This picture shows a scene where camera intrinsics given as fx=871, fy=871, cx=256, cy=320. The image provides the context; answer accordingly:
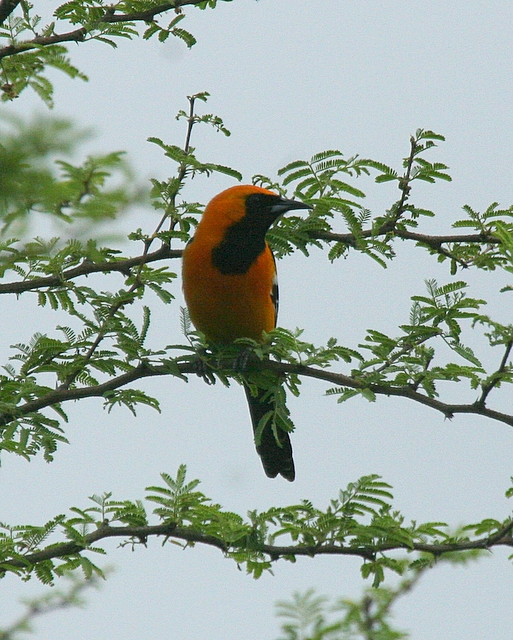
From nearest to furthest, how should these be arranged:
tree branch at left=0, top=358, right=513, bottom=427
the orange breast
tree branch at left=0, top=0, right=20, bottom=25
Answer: tree branch at left=0, top=0, right=20, bottom=25 < tree branch at left=0, top=358, right=513, bottom=427 < the orange breast

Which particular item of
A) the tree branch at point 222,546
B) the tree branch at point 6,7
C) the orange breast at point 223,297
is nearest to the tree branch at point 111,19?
the tree branch at point 6,7

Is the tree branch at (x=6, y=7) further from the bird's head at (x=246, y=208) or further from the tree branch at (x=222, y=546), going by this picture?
Answer: the tree branch at (x=222, y=546)

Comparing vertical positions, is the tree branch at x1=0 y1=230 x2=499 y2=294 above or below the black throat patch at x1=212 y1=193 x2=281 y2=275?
below

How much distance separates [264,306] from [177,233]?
1315 mm

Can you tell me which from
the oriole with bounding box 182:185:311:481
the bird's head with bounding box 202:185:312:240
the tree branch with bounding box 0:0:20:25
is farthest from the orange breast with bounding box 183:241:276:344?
the tree branch with bounding box 0:0:20:25

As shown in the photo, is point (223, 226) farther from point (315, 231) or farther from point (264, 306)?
point (315, 231)

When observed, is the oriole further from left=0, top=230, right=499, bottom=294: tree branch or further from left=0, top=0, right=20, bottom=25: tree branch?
left=0, top=0, right=20, bottom=25: tree branch

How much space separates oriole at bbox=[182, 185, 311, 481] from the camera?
20.3ft

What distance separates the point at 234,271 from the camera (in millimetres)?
6254

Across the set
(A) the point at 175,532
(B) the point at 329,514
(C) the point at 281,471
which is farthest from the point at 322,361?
(C) the point at 281,471

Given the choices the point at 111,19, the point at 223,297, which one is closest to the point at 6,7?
the point at 111,19

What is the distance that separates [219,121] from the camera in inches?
201

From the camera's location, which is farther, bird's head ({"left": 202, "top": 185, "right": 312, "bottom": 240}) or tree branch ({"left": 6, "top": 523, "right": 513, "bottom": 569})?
bird's head ({"left": 202, "top": 185, "right": 312, "bottom": 240})

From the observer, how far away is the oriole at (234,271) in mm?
6195
